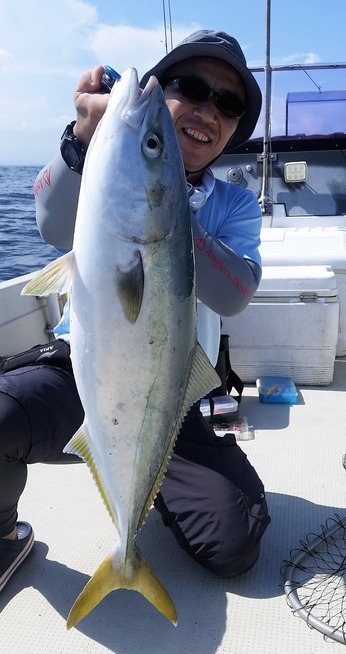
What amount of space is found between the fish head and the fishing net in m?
1.54

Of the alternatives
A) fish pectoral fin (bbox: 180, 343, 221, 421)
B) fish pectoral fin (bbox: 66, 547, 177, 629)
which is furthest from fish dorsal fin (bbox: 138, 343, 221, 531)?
fish pectoral fin (bbox: 66, 547, 177, 629)

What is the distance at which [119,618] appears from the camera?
2.25 m

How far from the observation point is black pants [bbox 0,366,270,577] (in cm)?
234

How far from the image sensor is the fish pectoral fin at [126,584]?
191cm

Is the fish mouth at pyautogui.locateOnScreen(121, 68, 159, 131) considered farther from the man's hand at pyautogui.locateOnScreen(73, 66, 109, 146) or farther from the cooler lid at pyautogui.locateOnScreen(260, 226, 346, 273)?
the cooler lid at pyautogui.locateOnScreen(260, 226, 346, 273)

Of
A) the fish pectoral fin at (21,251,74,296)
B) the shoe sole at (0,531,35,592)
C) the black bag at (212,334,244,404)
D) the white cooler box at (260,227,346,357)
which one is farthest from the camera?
the white cooler box at (260,227,346,357)

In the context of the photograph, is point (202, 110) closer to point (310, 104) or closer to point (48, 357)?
point (48, 357)

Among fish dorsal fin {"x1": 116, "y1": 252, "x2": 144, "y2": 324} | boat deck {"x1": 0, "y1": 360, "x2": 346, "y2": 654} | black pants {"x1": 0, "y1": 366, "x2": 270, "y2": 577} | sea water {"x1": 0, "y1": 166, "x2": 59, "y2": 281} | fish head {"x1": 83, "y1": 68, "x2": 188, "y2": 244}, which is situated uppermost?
fish head {"x1": 83, "y1": 68, "x2": 188, "y2": 244}

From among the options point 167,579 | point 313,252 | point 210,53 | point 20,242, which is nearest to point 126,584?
point 167,579

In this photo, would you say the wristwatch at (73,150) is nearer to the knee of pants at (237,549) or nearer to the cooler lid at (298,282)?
the knee of pants at (237,549)

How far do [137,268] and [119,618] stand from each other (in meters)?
1.44

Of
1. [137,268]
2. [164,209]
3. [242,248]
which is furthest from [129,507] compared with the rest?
[242,248]

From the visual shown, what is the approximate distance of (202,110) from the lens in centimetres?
234

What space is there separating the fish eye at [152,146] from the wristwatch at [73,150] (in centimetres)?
39
